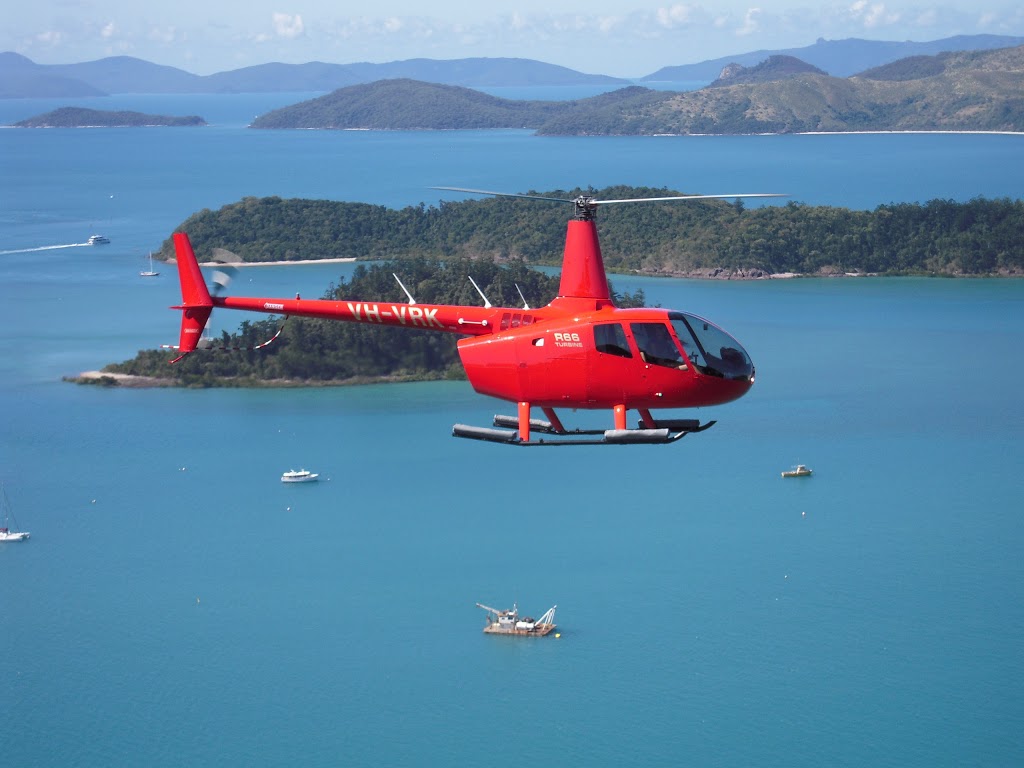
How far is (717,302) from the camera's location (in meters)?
51.7

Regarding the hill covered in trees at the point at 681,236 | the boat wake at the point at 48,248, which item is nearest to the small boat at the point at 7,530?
the hill covered in trees at the point at 681,236

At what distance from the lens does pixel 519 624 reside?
25.1m

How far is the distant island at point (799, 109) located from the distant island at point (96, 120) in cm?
3156

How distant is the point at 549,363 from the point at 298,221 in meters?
51.7

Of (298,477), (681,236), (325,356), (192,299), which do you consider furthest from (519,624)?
(681,236)

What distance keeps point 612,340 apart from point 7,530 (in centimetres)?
2304

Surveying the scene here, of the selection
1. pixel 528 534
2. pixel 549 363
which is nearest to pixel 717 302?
pixel 528 534

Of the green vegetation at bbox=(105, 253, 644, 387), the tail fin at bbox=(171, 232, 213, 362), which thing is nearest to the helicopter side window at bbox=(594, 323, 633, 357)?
the tail fin at bbox=(171, 232, 213, 362)

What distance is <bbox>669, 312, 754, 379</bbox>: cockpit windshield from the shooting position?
455 inches

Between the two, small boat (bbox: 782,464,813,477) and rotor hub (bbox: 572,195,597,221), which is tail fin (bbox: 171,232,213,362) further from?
small boat (bbox: 782,464,813,477)

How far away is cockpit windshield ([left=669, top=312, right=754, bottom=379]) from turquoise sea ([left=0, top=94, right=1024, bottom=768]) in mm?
11597

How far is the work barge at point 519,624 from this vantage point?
25.1 m

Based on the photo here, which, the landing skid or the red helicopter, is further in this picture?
the red helicopter

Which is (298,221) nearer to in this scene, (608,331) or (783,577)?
(783,577)
